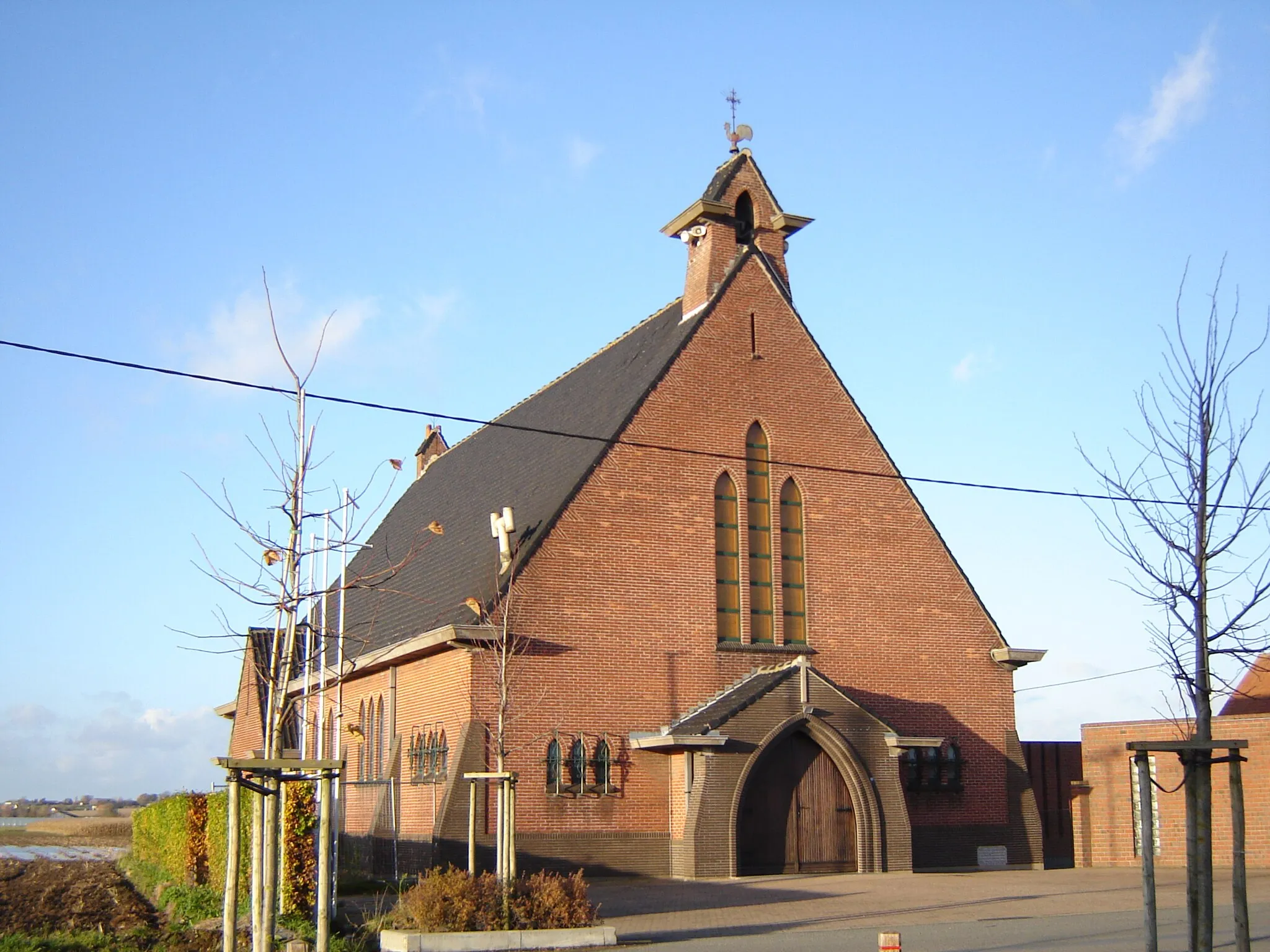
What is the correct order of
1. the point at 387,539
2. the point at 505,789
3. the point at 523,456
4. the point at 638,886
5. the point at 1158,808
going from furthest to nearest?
the point at 387,539
the point at 523,456
the point at 1158,808
the point at 638,886
the point at 505,789

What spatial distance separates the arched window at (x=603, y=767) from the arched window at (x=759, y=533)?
4.02 meters

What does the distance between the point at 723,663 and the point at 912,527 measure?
5.80 m

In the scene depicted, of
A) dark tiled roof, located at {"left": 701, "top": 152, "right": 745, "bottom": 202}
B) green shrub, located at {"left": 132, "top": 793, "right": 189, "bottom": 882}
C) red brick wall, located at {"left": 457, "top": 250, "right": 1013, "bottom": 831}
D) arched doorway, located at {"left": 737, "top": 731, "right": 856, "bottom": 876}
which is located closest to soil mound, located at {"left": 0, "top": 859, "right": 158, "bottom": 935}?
green shrub, located at {"left": 132, "top": 793, "right": 189, "bottom": 882}

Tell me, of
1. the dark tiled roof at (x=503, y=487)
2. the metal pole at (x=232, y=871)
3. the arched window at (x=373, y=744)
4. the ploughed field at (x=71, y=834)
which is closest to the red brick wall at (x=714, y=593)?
the dark tiled roof at (x=503, y=487)

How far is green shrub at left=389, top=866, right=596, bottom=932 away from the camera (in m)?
15.6

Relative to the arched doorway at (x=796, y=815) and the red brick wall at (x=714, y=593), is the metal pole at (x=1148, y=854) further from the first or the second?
the red brick wall at (x=714, y=593)

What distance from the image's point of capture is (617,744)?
26.0 metres

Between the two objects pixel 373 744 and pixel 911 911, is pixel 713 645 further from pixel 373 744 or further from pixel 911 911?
pixel 373 744

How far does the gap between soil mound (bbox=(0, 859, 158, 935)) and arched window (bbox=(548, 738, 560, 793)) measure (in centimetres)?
716

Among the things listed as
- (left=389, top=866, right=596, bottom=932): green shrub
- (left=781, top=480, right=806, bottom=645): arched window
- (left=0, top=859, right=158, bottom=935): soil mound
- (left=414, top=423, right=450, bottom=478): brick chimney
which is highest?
(left=414, top=423, right=450, bottom=478): brick chimney

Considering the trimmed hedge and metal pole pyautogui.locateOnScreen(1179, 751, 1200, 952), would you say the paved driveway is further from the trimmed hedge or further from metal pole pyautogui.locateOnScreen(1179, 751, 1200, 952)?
the trimmed hedge

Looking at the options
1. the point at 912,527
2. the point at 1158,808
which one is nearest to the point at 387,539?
the point at 912,527

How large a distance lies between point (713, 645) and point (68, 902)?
1260 cm

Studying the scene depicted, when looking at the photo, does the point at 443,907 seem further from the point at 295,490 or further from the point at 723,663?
the point at 723,663
